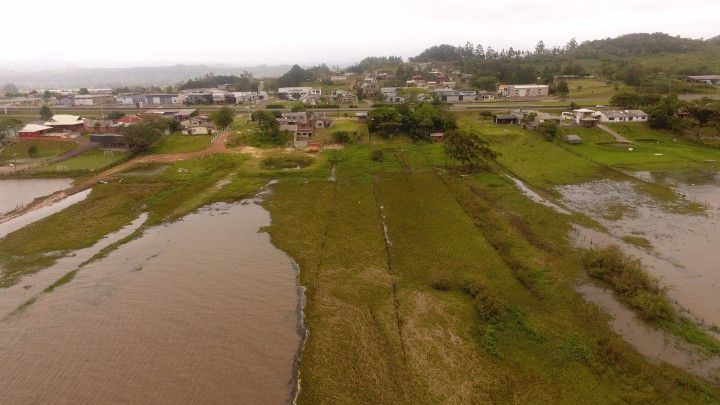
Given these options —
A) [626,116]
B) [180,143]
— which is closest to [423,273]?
[180,143]

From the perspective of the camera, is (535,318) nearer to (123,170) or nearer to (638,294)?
(638,294)

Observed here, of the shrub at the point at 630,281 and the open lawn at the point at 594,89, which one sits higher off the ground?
the open lawn at the point at 594,89

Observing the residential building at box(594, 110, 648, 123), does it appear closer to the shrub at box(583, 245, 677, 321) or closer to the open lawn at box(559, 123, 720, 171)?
the open lawn at box(559, 123, 720, 171)

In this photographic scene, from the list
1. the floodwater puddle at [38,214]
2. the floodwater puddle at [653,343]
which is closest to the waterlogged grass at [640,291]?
the floodwater puddle at [653,343]

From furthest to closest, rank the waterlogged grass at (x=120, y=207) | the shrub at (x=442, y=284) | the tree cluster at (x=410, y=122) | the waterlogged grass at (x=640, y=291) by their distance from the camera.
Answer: the tree cluster at (x=410, y=122)
the waterlogged grass at (x=120, y=207)
the shrub at (x=442, y=284)
the waterlogged grass at (x=640, y=291)

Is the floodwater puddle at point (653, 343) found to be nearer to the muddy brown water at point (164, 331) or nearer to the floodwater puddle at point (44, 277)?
the muddy brown water at point (164, 331)

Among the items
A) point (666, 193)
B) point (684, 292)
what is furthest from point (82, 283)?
point (666, 193)

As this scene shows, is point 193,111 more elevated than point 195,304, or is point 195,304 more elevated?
point 193,111
